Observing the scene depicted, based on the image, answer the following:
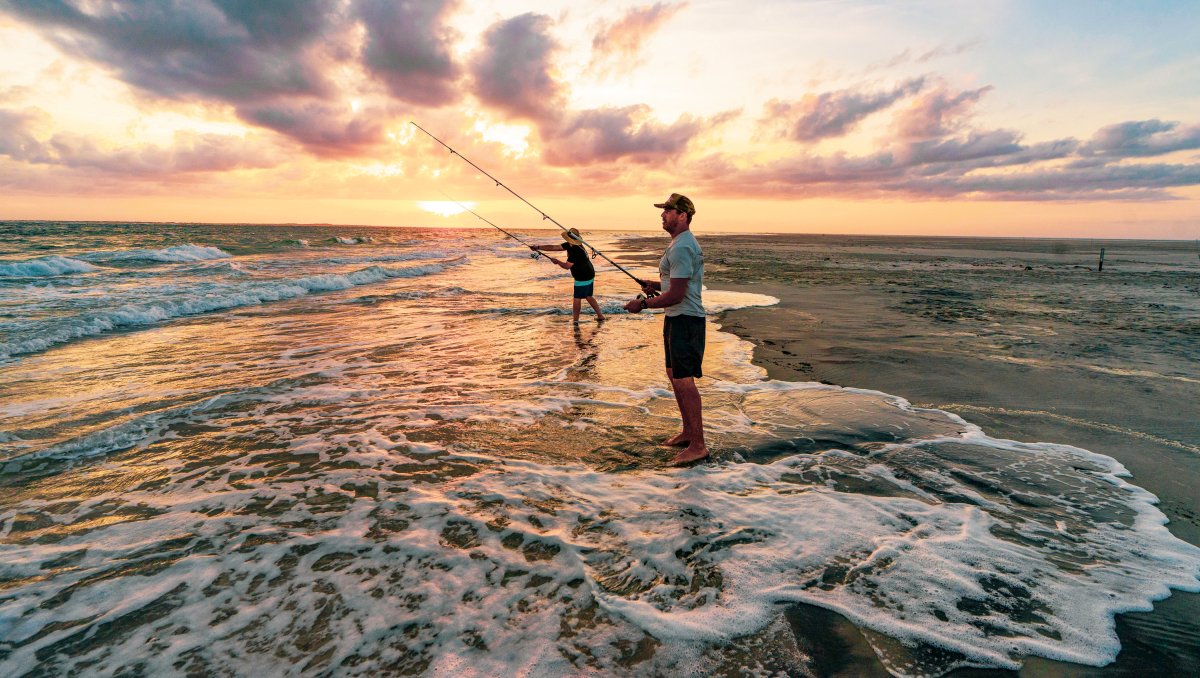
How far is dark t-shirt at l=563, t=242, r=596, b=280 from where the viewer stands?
12.1 m

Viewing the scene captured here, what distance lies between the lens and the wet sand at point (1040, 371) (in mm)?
2779

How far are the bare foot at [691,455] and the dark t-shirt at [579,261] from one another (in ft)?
24.6

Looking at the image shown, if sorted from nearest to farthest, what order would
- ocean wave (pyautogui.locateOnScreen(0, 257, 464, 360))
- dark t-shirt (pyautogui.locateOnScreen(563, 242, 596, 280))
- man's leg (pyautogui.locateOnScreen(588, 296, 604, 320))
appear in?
ocean wave (pyautogui.locateOnScreen(0, 257, 464, 360)) < dark t-shirt (pyautogui.locateOnScreen(563, 242, 596, 280)) < man's leg (pyautogui.locateOnScreen(588, 296, 604, 320))

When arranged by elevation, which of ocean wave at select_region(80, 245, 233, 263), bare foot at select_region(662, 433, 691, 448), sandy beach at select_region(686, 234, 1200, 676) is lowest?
bare foot at select_region(662, 433, 691, 448)

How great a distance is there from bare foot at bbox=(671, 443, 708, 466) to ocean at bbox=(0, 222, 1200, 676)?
16 centimetres

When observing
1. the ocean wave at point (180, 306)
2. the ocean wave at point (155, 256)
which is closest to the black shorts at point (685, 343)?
the ocean wave at point (180, 306)

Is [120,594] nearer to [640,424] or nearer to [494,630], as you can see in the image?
[494,630]

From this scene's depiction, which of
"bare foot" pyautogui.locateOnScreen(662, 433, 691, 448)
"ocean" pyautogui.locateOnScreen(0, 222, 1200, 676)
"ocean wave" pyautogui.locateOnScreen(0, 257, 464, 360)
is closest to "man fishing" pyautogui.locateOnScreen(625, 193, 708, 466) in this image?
"bare foot" pyautogui.locateOnScreen(662, 433, 691, 448)

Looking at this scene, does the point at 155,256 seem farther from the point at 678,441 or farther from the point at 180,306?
the point at 678,441

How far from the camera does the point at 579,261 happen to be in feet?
40.0

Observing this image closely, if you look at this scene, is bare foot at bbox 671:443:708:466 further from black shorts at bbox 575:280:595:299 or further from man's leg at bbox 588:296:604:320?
man's leg at bbox 588:296:604:320

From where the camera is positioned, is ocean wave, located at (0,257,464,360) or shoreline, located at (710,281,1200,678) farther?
ocean wave, located at (0,257,464,360)

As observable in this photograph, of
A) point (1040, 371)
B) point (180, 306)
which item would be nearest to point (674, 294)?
point (1040, 371)

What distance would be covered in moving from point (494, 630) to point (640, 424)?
3.47 meters
